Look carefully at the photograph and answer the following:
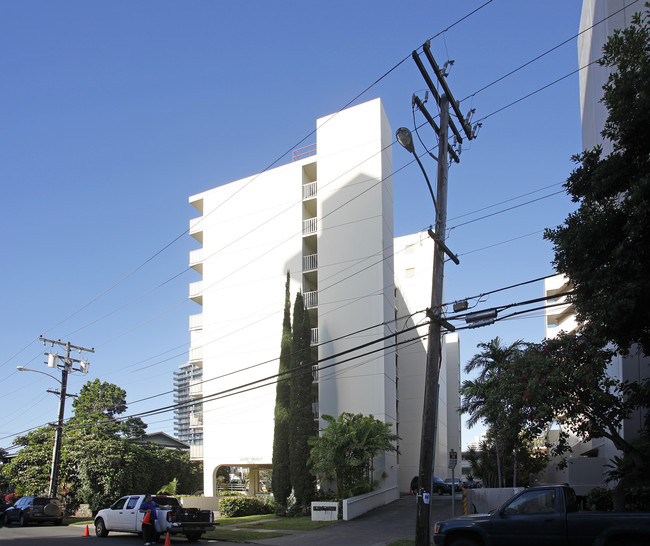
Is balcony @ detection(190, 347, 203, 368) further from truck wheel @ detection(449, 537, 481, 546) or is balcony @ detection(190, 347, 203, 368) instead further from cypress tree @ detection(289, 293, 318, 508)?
truck wheel @ detection(449, 537, 481, 546)

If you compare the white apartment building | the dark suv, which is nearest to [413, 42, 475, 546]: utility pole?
the white apartment building

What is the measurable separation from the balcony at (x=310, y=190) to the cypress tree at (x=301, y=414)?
317 inches

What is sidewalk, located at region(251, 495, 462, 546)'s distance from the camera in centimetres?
2025

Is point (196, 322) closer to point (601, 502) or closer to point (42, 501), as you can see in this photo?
point (42, 501)

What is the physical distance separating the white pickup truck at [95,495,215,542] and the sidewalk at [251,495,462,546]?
1.97 meters

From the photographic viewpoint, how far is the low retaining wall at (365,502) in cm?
2694

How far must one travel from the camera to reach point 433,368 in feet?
51.1

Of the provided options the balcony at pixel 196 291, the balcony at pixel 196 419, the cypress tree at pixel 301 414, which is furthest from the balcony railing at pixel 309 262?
the balcony at pixel 196 419

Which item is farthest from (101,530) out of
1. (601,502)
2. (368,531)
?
(601,502)

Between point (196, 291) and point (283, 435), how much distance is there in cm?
1524

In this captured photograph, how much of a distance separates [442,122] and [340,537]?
14.8 metres

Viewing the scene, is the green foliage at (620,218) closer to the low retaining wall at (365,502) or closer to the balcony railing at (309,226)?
the low retaining wall at (365,502)

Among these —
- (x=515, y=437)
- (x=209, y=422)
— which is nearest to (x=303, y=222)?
(x=209, y=422)

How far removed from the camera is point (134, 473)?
3756 centimetres
